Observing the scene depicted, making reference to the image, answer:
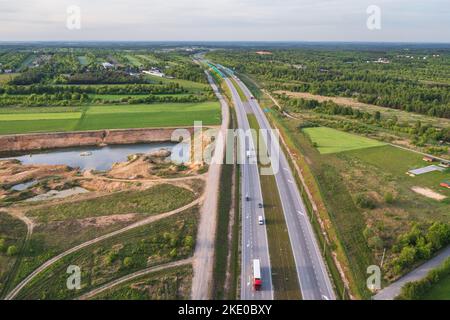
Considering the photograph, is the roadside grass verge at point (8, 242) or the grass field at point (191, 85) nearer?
the roadside grass verge at point (8, 242)

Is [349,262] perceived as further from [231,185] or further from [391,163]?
[391,163]

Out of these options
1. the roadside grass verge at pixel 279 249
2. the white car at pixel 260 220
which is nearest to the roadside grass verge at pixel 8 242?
the roadside grass verge at pixel 279 249

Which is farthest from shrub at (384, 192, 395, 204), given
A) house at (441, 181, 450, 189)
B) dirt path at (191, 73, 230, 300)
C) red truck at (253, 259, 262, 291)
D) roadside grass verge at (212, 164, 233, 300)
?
dirt path at (191, 73, 230, 300)

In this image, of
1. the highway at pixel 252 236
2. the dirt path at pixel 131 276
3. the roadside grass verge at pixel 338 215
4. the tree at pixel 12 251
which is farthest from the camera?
the tree at pixel 12 251

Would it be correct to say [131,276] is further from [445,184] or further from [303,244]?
[445,184]

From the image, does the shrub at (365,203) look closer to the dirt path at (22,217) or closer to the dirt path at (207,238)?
the dirt path at (207,238)

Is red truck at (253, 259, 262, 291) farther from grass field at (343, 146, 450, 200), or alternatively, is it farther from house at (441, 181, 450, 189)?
house at (441, 181, 450, 189)
